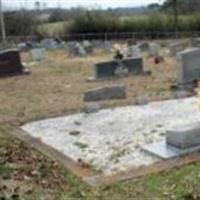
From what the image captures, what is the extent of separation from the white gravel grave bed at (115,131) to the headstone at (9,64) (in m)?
9.35

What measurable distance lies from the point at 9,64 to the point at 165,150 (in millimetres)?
12593

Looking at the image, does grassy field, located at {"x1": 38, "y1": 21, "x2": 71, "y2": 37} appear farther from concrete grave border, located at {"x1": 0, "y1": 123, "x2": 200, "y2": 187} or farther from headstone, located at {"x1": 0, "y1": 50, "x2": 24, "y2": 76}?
concrete grave border, located at {"x1": 0, "y1": 123, "x2": 200, "y2": 187}

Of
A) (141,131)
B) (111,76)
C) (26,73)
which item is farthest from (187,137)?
(26,73)

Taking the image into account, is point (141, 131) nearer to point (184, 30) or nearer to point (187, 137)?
point (187, 137)

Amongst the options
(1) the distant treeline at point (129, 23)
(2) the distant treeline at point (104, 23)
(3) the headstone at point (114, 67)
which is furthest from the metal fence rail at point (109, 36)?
(3) the headstone at point (114, 67)

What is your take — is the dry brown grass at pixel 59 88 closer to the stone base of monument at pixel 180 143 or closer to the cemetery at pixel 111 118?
the cemetery at pixel 111 118

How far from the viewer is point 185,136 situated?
7676mm

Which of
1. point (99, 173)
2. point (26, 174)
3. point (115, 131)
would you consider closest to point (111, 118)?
point (115, 131)

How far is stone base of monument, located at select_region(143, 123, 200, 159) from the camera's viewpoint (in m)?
7.64

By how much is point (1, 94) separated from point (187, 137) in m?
8.35

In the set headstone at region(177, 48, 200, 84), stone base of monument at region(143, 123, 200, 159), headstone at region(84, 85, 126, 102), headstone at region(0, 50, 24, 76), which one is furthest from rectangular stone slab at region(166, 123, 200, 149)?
headstone at region(0, 50, 24, 76)

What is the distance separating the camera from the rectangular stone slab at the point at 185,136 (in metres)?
7.68

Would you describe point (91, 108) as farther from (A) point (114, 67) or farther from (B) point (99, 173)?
(A) point (114, 67)

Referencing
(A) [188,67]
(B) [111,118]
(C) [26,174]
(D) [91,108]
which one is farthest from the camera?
(A) [188,67]
